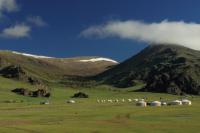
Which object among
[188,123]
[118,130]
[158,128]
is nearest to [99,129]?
[118,130]

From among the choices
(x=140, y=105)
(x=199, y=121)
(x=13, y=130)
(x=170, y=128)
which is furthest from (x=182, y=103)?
(x=13, y=130)

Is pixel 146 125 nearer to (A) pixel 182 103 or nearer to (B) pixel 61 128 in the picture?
(B) pixel 61 128

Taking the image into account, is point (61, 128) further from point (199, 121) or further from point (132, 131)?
point (199, 121)

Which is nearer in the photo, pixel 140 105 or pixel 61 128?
pixel 61 128

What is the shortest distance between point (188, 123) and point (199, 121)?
5.17 metres

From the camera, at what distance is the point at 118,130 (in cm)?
8512

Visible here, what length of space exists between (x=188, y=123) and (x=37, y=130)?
32335 millimetres

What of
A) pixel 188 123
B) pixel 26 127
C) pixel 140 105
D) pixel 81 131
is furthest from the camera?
pixel 140 105

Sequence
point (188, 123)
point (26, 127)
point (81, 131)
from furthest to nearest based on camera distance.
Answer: point (188, 123)
point (26, 127)
point (81, 131)

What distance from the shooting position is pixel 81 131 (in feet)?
275

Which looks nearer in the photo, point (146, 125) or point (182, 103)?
point (146, 125)

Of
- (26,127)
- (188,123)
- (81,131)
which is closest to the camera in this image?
(81,131)

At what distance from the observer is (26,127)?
9069cm

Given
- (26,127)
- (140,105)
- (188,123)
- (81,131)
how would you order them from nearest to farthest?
(81,131) < (26,127) < (188,123) < (140,105)
